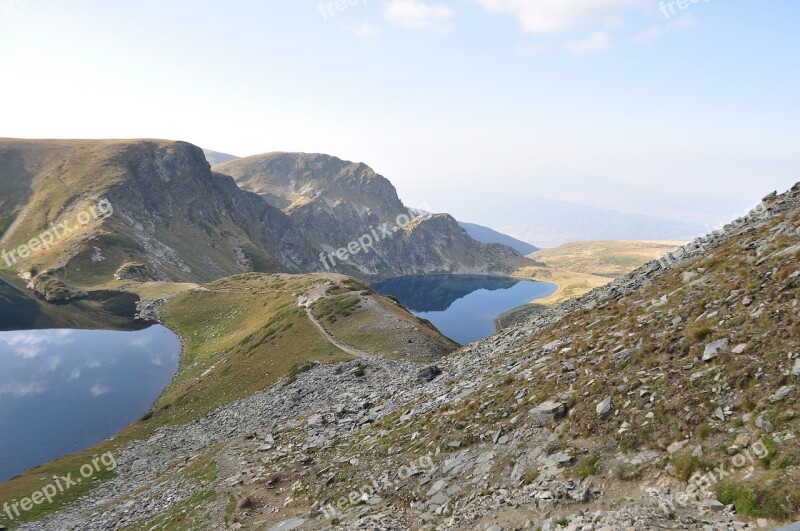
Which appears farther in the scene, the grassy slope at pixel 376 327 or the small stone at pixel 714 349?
the grassy slope at pixel 376 327

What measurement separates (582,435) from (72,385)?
317 feet

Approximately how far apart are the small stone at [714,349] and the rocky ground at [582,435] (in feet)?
0.25

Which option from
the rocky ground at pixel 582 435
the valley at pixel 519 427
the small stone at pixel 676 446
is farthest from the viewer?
the small stone at pixel 676 446

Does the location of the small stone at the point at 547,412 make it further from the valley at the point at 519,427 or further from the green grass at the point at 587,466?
the green grass at the point at 587,466

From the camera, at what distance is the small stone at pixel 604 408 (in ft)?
62.2

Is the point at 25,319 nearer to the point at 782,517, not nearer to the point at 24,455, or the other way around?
the point at 24,455

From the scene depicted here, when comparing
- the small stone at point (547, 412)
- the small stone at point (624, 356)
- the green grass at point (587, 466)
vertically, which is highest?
the small stone at point (624, 356)

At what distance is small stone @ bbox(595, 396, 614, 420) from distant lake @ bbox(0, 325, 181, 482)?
6900cm

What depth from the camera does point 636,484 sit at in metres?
15.4

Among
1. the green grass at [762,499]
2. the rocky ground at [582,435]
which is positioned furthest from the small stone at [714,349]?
the green grass at [762,499]

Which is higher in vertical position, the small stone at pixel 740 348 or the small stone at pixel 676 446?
the small stone at pixel 740 348

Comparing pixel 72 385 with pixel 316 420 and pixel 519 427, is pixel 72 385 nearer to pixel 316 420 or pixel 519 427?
pixel 316 420

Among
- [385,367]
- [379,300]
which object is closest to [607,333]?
[385,367]

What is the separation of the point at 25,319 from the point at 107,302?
2174 cm
